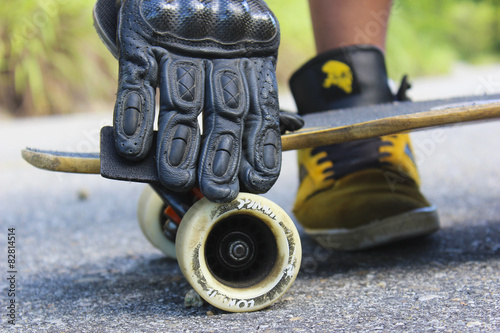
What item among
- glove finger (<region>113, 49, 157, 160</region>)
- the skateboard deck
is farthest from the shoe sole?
glove finger (<region>113, 49, 157, 160</region>)

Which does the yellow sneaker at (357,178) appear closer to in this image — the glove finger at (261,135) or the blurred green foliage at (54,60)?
the glove finger at (261,135)

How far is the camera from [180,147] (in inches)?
45.8

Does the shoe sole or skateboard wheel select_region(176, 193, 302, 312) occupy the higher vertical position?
skateboard wheel select_region(176, 193, 302, 312)

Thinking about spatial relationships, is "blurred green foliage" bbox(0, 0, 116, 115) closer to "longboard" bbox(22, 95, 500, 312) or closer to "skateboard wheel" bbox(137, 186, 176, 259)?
"skateboard wheel" bbox(137, 186, 176, 259)

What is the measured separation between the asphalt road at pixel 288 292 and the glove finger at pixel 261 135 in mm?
269

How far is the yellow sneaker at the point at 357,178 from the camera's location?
5.34 feet

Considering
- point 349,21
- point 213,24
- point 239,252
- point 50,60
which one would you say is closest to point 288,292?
point 239,252

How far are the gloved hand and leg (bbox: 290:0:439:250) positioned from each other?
1.62 feet

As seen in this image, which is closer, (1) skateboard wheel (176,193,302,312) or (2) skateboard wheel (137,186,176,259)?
(1) skateboard wheel (176,193,302,312)

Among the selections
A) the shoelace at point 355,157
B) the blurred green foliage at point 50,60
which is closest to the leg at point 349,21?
the shoelace at point 355,157

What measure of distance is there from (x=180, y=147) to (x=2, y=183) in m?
2.56

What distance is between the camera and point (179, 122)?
1.18 meters

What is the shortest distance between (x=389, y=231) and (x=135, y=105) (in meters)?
0.81

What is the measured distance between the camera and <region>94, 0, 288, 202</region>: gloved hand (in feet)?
3.79
